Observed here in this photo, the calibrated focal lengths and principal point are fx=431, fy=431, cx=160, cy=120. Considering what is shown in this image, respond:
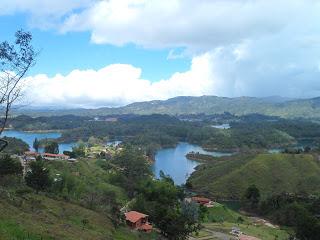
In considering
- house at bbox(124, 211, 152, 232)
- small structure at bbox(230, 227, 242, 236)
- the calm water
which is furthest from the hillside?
house at bbox(124, 211, 152, 232)

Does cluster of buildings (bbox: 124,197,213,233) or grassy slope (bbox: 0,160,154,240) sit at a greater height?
grassy slope (bbox: 0,160,154,240)

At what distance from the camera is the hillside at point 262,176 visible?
106688 mm

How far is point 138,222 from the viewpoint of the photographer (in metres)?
46.7

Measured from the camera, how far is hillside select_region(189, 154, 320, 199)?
350 ft

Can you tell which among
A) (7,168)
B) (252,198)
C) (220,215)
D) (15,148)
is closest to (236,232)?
(220,215)

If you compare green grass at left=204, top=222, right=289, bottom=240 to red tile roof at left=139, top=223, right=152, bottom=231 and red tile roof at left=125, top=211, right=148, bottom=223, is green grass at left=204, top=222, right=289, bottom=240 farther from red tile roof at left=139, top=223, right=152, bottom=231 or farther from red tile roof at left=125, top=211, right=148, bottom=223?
red tile roof at left=125, top=211, right=148, bottom=223

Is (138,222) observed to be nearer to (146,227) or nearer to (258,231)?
(146,227)

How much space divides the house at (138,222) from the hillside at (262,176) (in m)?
59.5

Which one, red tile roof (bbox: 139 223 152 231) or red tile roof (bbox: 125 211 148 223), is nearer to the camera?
red tile roof (bbox: 139 223 152 231)

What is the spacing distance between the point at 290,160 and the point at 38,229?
358 ft

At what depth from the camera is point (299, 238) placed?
5578cm

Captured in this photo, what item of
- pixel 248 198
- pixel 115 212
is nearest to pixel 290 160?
pixel 248 198

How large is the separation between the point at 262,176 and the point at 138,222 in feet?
243

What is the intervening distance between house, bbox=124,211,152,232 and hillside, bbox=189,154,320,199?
195 ft
